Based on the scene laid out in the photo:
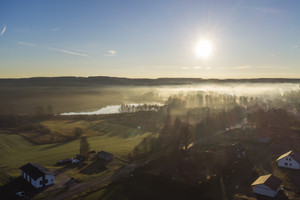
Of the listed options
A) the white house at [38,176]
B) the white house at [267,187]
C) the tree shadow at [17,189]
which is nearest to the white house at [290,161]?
the white house at [267,187]

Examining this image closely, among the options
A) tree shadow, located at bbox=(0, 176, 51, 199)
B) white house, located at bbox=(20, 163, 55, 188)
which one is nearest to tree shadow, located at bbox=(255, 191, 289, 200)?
white house, located at bbox=(20, 163, 55, 188)

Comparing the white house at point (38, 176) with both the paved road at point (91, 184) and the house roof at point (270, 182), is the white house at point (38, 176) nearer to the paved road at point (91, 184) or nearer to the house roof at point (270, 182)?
the paved road at point (91, 184)

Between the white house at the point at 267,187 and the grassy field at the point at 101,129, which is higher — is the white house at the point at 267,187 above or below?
above

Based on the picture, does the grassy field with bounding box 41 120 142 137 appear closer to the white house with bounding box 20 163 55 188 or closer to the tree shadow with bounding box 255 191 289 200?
the white house with bounding box 20 163 55 188

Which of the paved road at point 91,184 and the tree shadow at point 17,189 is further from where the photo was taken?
the paved road at point 91,184

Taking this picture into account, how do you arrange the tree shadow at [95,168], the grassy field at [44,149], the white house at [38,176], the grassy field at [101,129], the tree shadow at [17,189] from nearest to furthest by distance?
the tree shadow at [17,189]
the white house at [38,176]
the tree shadow at [95,168]
the grassy field at [44,149]
the grassy field at [101,129]

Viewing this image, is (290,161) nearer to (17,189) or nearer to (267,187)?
(267,187)

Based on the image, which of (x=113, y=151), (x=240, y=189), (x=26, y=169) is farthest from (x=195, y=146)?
(x=26, y=169)
